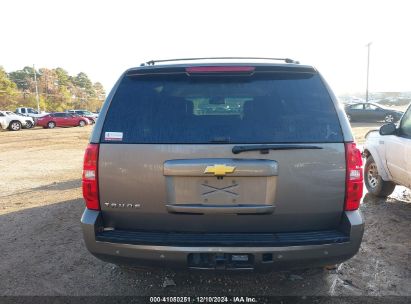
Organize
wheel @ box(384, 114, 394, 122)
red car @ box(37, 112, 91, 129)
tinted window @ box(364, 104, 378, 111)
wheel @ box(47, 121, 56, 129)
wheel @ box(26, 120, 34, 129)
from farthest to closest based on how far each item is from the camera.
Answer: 1. wheel @ box(47, 121, 56, 129)
2. red car @ box(37, 112, 91, 129)
3. wheel @ box(26, 120, 34, 129)
4. tinted window @ box(364, 104, 378, 111)
5. wheel @ box(384, 114, 394, 122)

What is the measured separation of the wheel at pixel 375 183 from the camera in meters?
5.77

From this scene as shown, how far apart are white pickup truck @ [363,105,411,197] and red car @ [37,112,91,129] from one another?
31.1 meters

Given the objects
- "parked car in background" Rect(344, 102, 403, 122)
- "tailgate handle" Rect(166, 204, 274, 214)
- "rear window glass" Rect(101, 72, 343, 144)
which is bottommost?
"parked car in background" Rect(344, 102, 403, 122)

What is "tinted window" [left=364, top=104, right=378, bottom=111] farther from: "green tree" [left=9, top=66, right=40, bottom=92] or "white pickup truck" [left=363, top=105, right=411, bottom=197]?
"green tree" [left=9, top=66, right=40, bottom=92]

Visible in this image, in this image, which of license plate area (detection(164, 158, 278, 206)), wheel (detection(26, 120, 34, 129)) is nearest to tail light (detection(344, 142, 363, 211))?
license plate area (detection(164, 158, 278, 206))

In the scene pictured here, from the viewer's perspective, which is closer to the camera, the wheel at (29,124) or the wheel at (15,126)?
the wheel at (15,126)

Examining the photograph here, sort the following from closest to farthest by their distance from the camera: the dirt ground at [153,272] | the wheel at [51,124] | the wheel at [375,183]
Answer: the dirt ground at [153,272]
the wheel at [375,183]
the wheel at [51,124]

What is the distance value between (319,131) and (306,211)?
0.60 m

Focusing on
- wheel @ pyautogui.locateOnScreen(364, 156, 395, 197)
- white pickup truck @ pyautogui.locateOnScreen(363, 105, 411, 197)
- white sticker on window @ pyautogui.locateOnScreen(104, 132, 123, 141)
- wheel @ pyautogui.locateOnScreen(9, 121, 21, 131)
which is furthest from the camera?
→ wheel @ pyautogui.locateOnScreen(9, 121, 21, 131)

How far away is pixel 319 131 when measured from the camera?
2430mm

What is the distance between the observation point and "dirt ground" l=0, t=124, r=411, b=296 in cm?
307

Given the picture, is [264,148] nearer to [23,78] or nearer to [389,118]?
[389,118]

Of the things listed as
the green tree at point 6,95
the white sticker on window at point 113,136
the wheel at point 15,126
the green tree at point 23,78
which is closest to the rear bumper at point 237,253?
the white sticker on window at point 113,136

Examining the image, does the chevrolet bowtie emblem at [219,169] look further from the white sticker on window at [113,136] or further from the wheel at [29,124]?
the wheel at [29,124]
